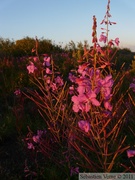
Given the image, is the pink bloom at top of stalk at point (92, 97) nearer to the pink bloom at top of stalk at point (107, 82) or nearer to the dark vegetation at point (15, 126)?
the pink bloom at top of stalk at point (107, 82)

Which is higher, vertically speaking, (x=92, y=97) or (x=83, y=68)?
(x=83, y=68)

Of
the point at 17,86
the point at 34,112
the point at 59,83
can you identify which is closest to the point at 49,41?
the point at 17,86

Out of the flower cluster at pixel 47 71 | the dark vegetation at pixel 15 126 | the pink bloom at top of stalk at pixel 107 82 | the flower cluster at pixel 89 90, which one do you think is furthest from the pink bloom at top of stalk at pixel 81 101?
the flower cluster at pixel 47 71

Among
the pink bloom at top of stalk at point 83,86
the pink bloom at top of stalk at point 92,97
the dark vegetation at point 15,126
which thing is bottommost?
the dark vegetation at point 15,126

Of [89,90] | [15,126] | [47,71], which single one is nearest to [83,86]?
[89,90]

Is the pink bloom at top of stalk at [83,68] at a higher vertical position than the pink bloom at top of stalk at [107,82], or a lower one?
higher

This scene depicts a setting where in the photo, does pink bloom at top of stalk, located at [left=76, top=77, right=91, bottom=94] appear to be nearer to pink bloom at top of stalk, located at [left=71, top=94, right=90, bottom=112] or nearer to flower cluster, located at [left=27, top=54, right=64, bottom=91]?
pink bloom at top of stalk, located at [left=71, top=94, right=90, bottom=112]

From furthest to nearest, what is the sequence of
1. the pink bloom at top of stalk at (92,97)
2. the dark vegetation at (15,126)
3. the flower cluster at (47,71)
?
the dark vegetation at (15,126), the flower cluster at (47,71), the pink bloom at top of stalk at (92,97)

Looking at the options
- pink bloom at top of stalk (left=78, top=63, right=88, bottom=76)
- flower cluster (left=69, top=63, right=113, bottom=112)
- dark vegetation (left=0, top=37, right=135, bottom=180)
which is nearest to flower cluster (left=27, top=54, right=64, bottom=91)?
dark vegetation (left=0, top=37, right=135, bottom=180)

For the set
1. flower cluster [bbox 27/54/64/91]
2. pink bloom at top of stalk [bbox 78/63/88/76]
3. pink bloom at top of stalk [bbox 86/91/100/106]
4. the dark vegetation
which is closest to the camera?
pink bloom at top of stalk [bbox 86/91/100/106]

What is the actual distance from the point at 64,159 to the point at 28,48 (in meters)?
9.37

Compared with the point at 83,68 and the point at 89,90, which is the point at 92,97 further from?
the point at 83,68

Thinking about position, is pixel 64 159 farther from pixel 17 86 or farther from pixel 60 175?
pixel 17 86

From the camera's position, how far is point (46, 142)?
3.55 m
